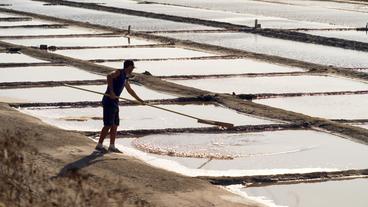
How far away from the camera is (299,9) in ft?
102

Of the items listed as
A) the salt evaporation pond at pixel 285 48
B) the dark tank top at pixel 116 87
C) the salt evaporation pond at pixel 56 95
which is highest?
the dark tank top at pixel 116 87

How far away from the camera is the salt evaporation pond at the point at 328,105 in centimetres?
1238

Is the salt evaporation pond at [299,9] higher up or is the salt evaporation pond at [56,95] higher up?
the salt evaporation pond at [299,9]

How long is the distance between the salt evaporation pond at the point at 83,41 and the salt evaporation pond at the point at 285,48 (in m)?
1.48

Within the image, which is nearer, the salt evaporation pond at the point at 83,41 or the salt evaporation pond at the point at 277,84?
the salt evaporation pond at the point at 277,84

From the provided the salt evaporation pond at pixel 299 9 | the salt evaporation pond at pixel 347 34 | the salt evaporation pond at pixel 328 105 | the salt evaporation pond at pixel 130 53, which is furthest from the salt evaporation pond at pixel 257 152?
the salt evaporation pond at pixel 299 9

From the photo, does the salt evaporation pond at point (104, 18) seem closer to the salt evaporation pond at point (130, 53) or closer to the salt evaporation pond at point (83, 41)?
the salt evaporation pond at point (83, 41)

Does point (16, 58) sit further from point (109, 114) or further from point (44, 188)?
point (44, 188)

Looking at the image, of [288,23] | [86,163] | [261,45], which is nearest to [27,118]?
[86,163]

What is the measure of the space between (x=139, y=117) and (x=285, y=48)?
8.73 meters

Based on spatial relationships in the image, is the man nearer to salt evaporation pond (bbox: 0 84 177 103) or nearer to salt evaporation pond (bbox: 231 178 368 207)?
salt evaporation pond (bbox: 231 178 368 207)

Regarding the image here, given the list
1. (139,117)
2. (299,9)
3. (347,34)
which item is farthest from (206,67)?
(299,9)

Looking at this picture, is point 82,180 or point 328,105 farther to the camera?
point 328,105

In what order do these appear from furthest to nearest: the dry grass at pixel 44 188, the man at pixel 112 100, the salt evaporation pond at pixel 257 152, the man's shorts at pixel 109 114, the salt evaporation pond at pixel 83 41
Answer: the salt evaporation pond at pixel 83 41, the man's shorts at pixel 109 114, the man at pixel 112 100, the salt evaporation pond at pixel 257 152, the dry grass at pixel 44 188
